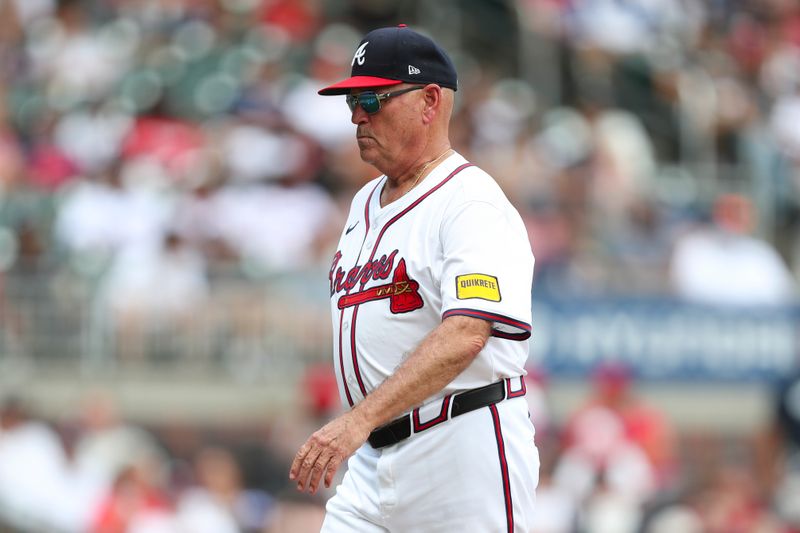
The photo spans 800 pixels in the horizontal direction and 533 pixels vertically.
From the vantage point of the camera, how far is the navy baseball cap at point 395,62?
4.50 m

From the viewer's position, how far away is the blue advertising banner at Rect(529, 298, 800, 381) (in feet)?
39.1

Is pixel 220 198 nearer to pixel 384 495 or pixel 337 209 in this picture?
pixel 337 209

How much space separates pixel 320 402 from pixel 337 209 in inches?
112

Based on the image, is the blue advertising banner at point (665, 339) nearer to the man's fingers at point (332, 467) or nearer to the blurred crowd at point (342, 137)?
the blurred crowd at point (342, 137)

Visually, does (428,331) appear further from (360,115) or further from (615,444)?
(615,444)

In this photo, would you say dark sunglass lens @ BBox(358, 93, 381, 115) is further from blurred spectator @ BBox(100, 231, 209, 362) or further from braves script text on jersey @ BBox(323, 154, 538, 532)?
blurred spectator @ BBox(100, 231, 209, 362)

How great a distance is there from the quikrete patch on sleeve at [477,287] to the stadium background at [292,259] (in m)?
2.82

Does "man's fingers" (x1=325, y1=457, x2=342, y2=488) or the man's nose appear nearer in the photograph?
"man's fingers" (x1=325, y1=457, x2=342, y2=488)

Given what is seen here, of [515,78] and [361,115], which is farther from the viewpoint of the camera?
[515,78]

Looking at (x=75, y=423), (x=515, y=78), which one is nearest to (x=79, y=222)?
(x=75, y=423)

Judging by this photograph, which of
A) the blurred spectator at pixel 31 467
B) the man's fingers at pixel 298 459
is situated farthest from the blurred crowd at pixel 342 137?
the man's fingers at pixel 298 459

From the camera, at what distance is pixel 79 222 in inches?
485

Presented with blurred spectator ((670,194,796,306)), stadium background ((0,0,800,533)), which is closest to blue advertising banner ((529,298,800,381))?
stadium background ((0,0,800,533))

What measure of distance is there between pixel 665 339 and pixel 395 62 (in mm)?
8135
